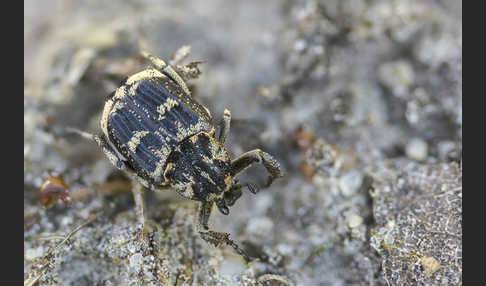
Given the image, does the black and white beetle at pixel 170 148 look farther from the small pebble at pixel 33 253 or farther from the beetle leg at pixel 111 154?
the small pebble at pixel 33 253

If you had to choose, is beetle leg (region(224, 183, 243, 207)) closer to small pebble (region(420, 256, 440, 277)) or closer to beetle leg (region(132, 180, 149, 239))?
beetle leg (region(132, 180, 149, 239))

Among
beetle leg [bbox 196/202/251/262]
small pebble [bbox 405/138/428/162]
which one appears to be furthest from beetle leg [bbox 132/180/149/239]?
small pebble [bbox 405/138/428/162]

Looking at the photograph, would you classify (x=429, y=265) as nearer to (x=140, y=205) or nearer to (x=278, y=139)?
(x=278, y=139)

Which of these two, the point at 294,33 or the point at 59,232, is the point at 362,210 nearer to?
the point at 294,33

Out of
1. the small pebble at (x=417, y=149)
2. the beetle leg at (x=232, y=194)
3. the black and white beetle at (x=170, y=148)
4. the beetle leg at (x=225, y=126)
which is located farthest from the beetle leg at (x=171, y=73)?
the small pebble at (x=417, y=149)

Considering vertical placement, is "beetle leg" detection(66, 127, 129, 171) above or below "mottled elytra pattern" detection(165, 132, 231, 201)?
Answer: above

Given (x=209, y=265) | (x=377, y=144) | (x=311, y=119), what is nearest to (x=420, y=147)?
(x=377, y=144)
